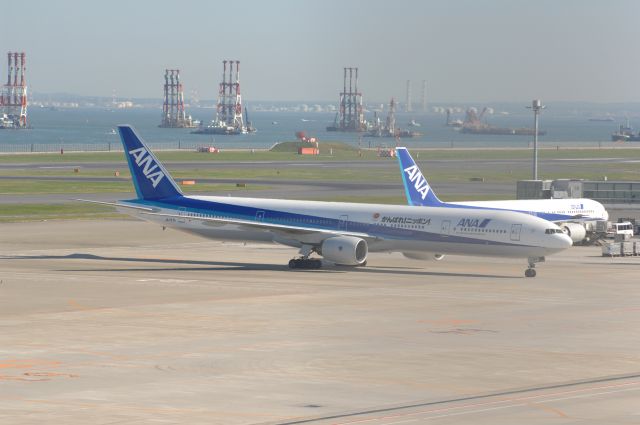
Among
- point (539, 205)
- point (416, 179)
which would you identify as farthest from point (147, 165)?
point (539, 205)

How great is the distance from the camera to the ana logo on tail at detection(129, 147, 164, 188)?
8062 centimetres

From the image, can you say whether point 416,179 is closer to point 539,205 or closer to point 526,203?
point 526,203

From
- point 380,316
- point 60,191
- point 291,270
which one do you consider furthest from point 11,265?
point 60,191

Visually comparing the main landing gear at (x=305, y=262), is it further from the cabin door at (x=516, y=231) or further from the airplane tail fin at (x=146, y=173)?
the cabin door at (x=516, y=231)

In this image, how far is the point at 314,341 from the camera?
4684 cm

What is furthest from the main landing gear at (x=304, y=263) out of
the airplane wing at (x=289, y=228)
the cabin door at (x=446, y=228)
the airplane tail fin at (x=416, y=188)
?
the airplane tail fin at (x=416, y=188)

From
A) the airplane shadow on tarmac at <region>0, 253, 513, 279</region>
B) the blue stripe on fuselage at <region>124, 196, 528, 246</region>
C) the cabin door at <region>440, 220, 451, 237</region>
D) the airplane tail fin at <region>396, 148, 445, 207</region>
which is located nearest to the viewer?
the cabin door at <region>440, 220, 451, 237</region>

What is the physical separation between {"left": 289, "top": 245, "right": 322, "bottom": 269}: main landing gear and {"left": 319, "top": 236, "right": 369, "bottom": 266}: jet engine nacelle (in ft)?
5.57

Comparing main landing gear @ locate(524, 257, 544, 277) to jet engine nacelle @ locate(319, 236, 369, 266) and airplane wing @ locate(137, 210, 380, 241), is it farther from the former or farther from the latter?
jet engine nacelle @ locate(319, 236, 369, 266)

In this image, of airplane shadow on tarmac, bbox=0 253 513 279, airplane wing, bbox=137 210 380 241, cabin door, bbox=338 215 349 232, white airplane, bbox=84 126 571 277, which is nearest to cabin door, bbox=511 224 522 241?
white airplane, bbox=84 126 571 277

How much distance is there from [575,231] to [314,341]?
47738mm

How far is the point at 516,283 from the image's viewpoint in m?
68.3

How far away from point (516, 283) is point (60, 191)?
81242 millimetres

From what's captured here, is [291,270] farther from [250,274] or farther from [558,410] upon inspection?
[558,410]
